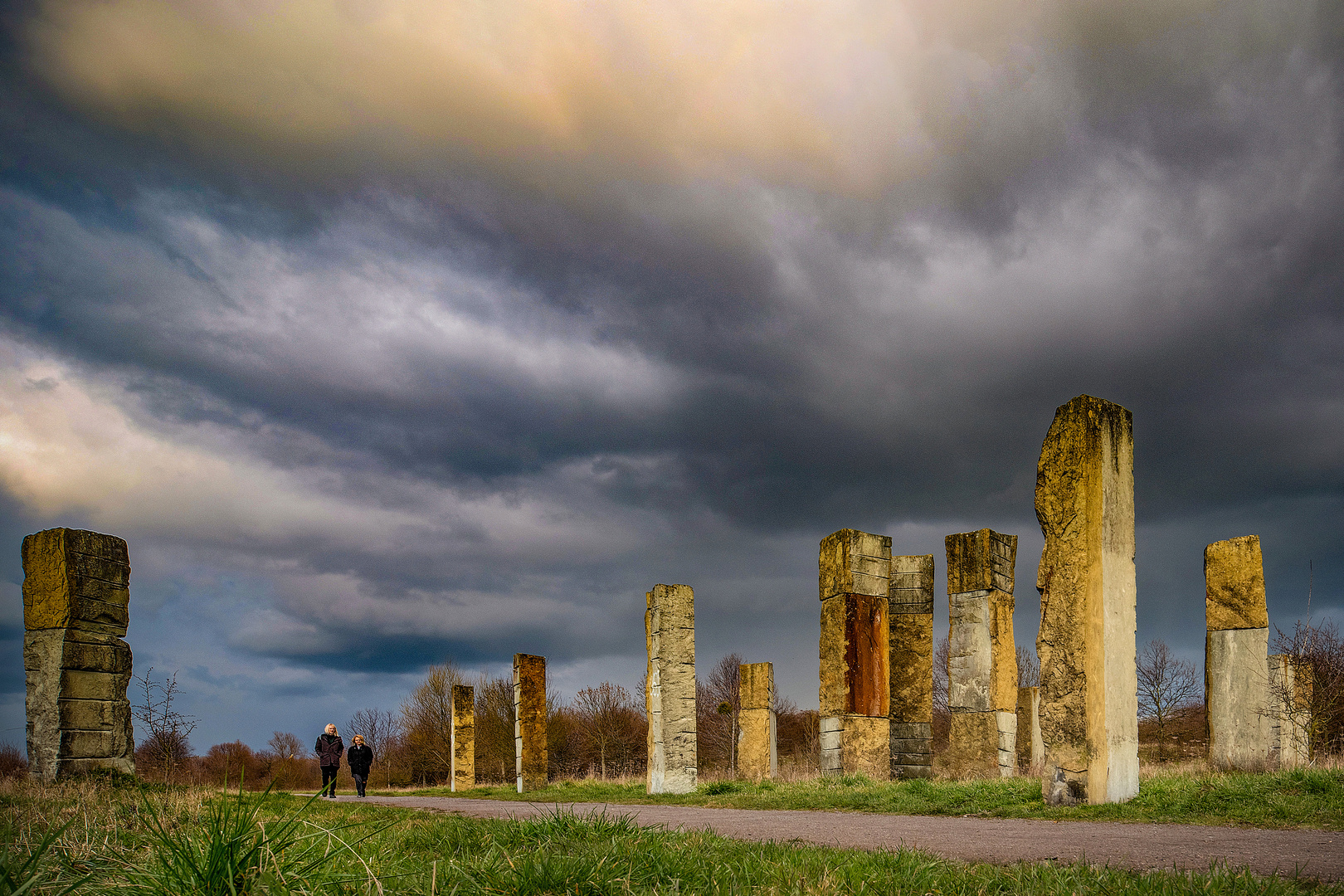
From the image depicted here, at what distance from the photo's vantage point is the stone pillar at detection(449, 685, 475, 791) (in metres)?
27.1

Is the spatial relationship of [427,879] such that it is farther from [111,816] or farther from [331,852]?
[111,816]

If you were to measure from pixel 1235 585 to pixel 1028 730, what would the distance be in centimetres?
955

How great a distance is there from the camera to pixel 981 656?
1900cm

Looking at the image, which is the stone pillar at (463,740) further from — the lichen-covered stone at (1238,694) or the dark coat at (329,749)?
the lichen-covered stone at (1238,694)

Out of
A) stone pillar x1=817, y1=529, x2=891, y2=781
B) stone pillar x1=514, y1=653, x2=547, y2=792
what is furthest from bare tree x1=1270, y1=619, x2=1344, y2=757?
stone pillar x1=514, y1=653, x2=547, y2=792

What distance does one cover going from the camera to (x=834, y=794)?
1217 centimetres

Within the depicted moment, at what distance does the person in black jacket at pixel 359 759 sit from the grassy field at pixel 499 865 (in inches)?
630

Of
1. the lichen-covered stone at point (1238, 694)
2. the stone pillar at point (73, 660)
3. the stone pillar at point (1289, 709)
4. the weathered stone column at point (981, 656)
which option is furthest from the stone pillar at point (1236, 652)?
the stone pillar at point (73, 660)

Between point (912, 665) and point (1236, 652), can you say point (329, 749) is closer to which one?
point (912, 665)

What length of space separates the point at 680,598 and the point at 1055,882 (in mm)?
12898

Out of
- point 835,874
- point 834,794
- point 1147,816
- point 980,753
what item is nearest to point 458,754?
point 980,753

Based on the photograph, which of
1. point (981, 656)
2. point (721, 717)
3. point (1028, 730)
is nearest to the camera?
point (981, 656)

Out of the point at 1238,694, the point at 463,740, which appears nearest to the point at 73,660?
the point at 463,740

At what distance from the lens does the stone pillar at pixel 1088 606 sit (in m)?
9.69
